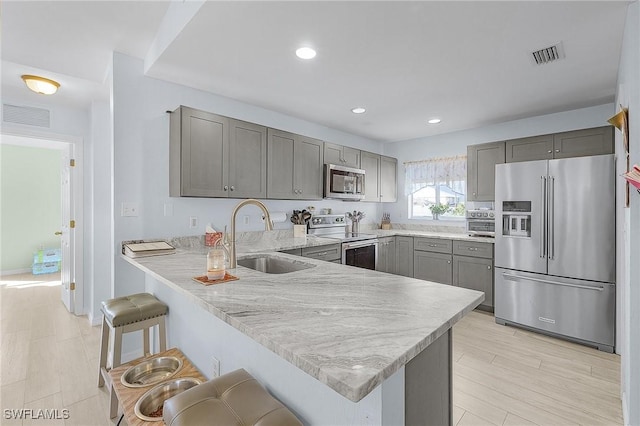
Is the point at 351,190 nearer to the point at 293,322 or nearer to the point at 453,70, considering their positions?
the point at 453,70

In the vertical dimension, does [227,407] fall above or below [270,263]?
below

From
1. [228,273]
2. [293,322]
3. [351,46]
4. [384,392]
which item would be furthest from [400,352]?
[351,46]

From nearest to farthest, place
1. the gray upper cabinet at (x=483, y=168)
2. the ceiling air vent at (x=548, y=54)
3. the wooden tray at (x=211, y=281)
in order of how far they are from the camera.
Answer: the wooden tray at (x=211, y=281)
the ceiling air vent at (x=548, y=54)
the gray upper cabinet at (x=483, y=168)

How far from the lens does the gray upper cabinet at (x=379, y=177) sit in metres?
4.65

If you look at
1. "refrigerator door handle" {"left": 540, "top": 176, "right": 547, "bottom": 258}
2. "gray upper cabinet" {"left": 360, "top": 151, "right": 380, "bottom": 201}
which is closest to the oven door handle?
"gray upper cabinet" {"left": 360, "top": 151, "right": 380, "bottom": 201}

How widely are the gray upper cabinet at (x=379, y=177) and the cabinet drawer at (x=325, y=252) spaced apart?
51.7 inches

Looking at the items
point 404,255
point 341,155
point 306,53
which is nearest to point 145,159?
point 306,53

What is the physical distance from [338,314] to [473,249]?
10.9 ft

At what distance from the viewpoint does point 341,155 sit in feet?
13.8

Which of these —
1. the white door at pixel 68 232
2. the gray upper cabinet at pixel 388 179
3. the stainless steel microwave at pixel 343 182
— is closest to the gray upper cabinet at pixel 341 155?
the stainless steel microwave at pixel 343 182

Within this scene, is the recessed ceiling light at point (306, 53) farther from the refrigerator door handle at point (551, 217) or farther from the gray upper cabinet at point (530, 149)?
the gray upper cabinet at point (530, 149)

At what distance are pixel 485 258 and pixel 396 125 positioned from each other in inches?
84.6

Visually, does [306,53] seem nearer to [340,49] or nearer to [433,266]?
[340,49]

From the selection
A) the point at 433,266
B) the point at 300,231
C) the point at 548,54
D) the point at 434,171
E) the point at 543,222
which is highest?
the point at 548,54
